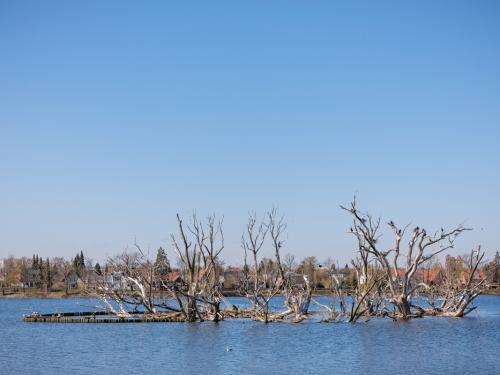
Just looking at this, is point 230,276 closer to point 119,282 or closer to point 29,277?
point 29,277

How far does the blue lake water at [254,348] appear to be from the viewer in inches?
1003

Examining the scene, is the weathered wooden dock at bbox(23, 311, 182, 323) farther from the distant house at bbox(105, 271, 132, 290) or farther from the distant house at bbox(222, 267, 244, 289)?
the distant house at bbox(222, 267, 244, 289)

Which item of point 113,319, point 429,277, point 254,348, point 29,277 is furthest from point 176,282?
point 29,277

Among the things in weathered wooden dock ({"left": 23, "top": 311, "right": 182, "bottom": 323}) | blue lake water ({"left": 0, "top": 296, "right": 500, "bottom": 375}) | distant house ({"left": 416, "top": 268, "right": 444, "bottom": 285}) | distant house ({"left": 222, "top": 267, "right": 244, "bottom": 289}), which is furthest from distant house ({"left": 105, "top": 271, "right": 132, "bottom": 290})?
distant house ({"left": 222, "top": 267, "right": 244, "bottom": 289})

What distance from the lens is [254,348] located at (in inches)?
1224

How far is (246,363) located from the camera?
2662 centimetres

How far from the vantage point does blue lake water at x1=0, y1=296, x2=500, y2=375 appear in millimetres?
25469

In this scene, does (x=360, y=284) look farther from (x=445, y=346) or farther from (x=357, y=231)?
(x=445, y=346)

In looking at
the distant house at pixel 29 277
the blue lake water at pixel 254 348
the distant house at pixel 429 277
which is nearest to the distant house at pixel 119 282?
the blue lake water at pixel 254 348

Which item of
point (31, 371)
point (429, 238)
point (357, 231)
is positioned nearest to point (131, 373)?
point (31, 371)

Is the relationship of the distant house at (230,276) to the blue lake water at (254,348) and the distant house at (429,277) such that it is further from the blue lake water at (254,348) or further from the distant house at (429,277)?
the blue lake water at (254,348)

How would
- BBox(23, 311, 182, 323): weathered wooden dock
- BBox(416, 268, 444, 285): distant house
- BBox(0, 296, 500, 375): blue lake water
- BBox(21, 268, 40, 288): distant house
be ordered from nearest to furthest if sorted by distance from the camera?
1. BBox(0, 296, 500, 375): blue lake water
2. BBox(23, 311, 182, 323): weathered wooden dock
3. BBox(416, 268, 444, 285): distant house
4. BBox(21, 268, 40, 288): distant house

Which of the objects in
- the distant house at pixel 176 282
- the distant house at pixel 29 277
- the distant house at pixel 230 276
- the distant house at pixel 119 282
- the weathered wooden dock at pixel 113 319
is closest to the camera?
the distant house at pixel 176 282

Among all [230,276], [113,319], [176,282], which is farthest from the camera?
→ [230,276]
